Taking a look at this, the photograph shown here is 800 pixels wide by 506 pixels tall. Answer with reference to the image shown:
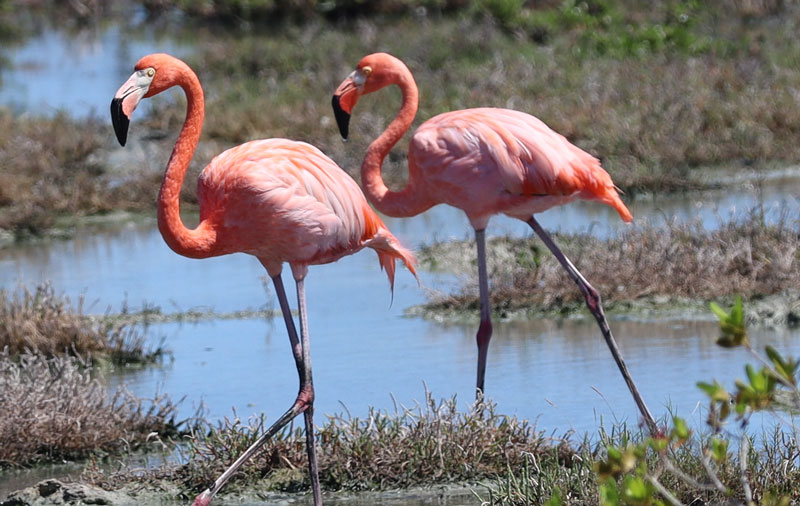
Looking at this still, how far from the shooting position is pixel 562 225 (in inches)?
417

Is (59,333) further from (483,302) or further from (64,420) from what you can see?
(483,302)

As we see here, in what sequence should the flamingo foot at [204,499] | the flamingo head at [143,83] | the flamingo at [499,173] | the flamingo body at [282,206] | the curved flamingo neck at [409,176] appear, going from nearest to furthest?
the flamingo foot at [204,499]
the flamingo head at [143,83]
the flamingo body at [282,206]
the flamingo at [499,173]
the curved flamingo neck at [409,176]

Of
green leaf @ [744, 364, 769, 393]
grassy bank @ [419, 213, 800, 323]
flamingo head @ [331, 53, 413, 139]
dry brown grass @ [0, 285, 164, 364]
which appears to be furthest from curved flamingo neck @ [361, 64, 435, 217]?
green leaf @ [744, 364, 769, 393]

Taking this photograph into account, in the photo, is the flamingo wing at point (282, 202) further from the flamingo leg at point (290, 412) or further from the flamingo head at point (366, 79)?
the flamingo head at point (366, 79)

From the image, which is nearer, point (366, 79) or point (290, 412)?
point (290, 412)

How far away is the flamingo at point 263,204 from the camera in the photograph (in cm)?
569

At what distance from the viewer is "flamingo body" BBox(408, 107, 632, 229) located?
6.54 metres

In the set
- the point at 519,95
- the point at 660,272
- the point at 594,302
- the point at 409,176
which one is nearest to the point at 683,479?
the point at 594,302

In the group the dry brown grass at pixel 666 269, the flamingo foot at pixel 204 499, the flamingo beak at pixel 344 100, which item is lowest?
the flamingo foot at pixel 204 499

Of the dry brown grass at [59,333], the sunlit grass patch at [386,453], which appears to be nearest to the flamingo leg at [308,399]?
the sunlit grass patch at [386,453]

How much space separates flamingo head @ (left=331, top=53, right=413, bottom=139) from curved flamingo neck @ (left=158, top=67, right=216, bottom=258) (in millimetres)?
1273

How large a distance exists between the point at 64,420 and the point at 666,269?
3.81 m

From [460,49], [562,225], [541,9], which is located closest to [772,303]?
[562,225]

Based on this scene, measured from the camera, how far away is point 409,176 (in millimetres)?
7059
